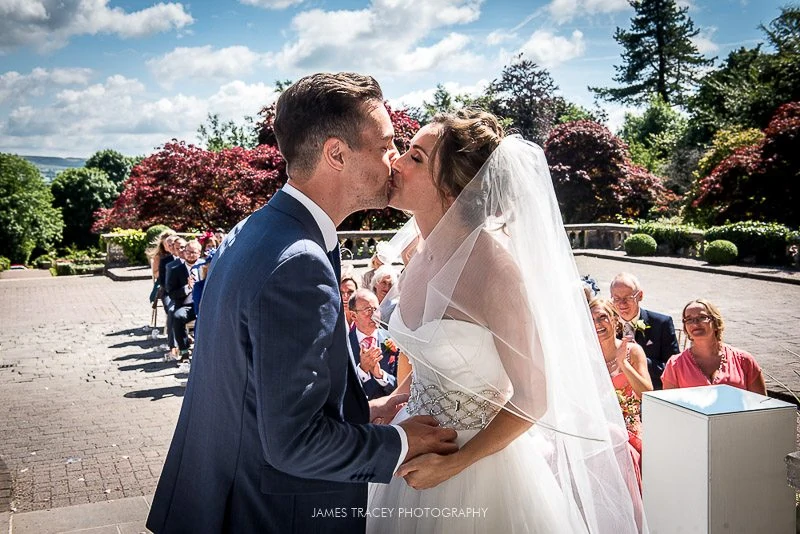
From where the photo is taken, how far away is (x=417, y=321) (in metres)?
2.51

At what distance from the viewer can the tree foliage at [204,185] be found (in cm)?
1881

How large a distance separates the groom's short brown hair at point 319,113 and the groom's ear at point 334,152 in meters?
0.01

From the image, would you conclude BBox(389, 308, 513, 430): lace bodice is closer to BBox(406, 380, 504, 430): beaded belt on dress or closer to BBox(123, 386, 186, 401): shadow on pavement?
BBox(406, 380, 504, 430): beaded belt on dress

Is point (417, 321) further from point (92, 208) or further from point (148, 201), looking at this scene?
point (92, 208)

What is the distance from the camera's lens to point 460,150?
250 centimetres

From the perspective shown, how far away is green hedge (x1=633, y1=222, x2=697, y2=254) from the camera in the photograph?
19766 millimetres

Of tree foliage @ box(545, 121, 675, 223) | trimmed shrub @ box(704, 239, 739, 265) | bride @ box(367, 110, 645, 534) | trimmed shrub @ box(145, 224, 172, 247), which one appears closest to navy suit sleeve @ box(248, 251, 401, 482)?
bride @ box(367, 110, 645, 534)

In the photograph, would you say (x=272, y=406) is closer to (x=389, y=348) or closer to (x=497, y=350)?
(x=497, y=350)


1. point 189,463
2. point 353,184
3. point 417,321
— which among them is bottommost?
point 189,463

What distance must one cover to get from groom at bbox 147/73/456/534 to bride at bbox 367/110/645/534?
1.18ft

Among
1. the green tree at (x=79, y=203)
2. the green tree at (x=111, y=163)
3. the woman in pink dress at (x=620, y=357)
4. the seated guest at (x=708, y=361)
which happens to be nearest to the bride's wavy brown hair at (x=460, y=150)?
the woman in pink dress at (x=620, y=357)

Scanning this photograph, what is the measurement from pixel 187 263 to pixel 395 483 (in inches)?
330

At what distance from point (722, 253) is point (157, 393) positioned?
14.8 metres

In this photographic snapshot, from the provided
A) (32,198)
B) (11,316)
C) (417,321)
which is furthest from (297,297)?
(32,198)
